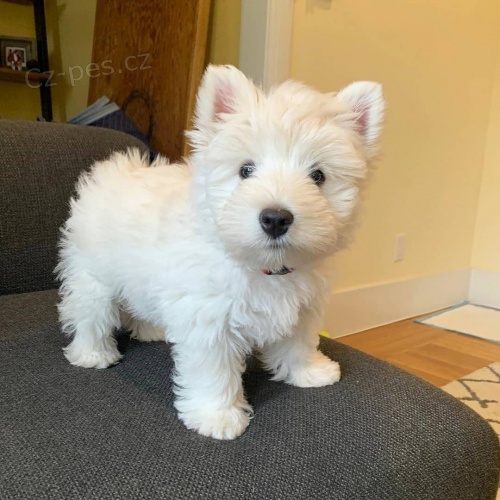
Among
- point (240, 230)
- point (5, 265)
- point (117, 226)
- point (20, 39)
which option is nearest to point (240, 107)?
Answer: point (240, 230)

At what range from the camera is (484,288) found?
3279mm

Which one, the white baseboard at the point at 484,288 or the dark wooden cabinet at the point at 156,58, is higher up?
the dark wooden cabinet at the point at 156,58

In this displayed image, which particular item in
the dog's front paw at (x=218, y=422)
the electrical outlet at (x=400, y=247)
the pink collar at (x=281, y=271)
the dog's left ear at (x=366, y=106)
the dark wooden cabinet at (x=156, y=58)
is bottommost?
the electrical outlet at (x=400, y=247)

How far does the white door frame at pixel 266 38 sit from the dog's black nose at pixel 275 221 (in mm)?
1270

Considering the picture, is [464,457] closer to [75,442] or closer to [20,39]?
[75,442]

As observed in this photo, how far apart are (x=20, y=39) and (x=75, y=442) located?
273 cm

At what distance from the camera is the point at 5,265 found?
Result: 1.50 m

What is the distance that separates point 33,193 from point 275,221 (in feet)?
3.26

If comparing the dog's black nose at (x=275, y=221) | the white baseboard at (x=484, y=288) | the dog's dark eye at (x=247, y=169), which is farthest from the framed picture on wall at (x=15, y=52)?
the white baseboard at (x=484, y=288)

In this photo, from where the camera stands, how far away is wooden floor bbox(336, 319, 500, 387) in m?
2.30

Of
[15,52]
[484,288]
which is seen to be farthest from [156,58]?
[484,288]

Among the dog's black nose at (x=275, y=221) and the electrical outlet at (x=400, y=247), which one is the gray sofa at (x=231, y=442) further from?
the electrical outlet at (x=400, y=247)

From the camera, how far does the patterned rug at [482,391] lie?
191 centimetres

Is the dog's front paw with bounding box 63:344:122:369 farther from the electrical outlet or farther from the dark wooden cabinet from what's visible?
the electrical outlet
